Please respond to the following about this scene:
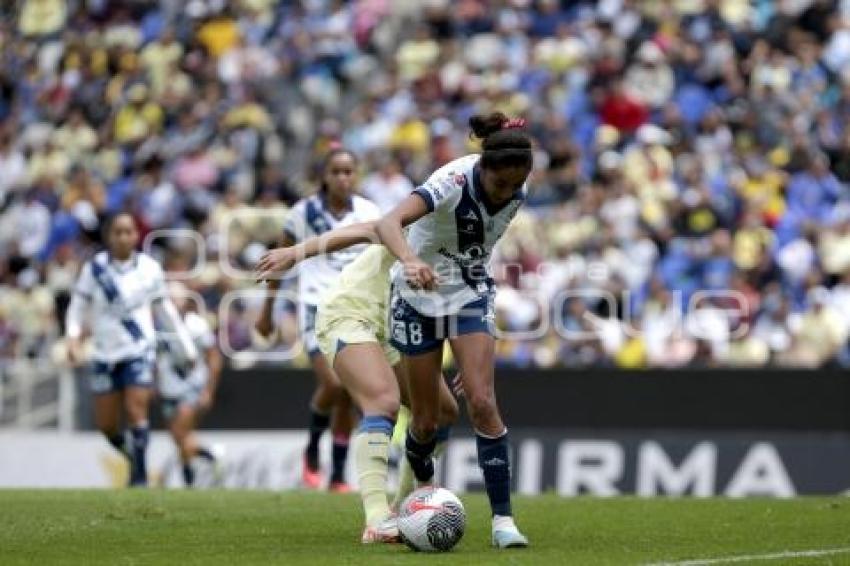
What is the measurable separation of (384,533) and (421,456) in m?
0.83

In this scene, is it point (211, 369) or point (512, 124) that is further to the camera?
point (211, 369)

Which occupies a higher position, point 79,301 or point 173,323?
point 79,301

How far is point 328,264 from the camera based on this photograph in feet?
56.3

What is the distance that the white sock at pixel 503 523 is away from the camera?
455 inches

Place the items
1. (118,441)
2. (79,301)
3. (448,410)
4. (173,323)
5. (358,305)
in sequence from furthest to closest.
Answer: (173,323) < (118,441) < (79,301) < (448,410) < (358,305)

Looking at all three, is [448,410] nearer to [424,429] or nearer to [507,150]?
[424,429]

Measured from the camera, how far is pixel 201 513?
1450 cm

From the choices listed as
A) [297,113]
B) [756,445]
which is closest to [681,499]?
[756,445]

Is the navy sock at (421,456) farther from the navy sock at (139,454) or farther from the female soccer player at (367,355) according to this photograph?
→ the navy sock at (139,454)

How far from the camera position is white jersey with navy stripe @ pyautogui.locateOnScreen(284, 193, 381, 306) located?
16750mm

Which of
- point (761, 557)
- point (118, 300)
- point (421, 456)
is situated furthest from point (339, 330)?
point (118, 300)

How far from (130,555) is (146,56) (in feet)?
67.7

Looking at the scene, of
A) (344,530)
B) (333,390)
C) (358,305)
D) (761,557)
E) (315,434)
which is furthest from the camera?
(315,434)

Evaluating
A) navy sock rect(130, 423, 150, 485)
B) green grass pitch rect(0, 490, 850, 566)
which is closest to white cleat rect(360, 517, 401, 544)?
green grass pitch rect(0, 490, 850, 566)
